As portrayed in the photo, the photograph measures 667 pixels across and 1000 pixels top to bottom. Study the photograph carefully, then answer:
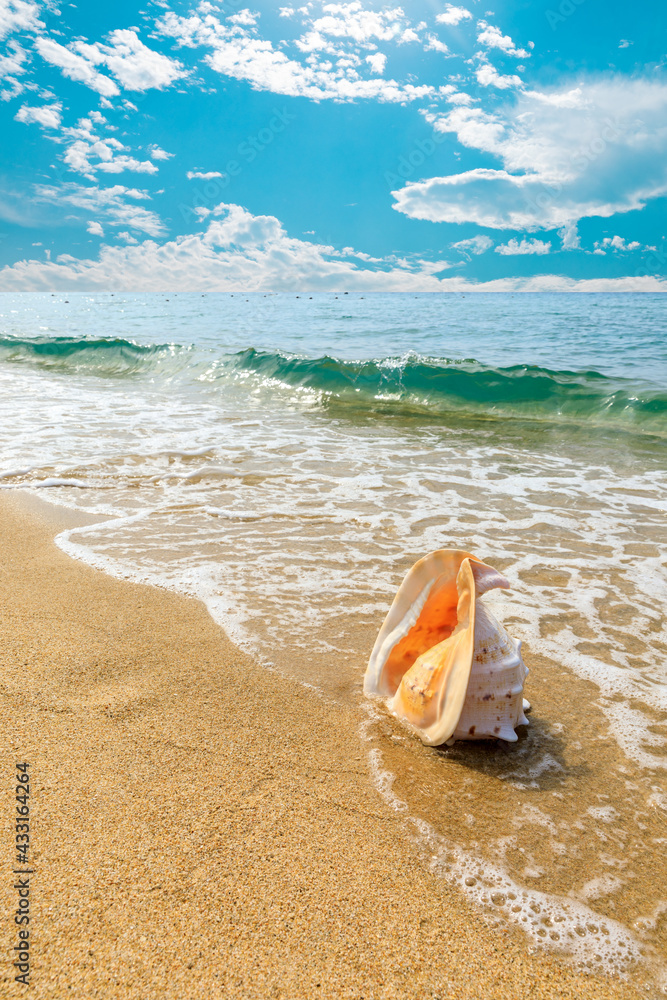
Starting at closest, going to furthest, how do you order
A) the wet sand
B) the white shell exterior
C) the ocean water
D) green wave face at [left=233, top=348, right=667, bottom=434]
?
the wet sand, the ocean water, the white shell exterior, green wave face at [left=233, top=348, right=667, bottom=434]

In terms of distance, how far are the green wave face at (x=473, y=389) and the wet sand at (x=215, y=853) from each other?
8.46 meters

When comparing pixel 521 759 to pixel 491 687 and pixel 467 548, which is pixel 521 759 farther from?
pixel 467 548

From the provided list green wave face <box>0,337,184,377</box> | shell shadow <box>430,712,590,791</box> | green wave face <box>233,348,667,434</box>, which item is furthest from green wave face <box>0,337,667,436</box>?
shell shadow <box>430,712,590,791</box>

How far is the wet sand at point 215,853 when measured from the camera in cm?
138

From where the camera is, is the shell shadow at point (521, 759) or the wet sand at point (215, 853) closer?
the wet sand at point (215, 853)

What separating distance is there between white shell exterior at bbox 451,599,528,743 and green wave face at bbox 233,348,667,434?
7904 millimetres

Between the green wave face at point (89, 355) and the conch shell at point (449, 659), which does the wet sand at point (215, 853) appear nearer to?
the conch shell at point (449, 659)

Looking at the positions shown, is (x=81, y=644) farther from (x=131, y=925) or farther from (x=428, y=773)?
(x=428, y=773)

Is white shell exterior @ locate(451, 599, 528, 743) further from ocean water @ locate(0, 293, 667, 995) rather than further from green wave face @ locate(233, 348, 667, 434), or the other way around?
green wave face @ locate(233, 348, 667, 434)

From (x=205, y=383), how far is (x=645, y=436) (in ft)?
29.8

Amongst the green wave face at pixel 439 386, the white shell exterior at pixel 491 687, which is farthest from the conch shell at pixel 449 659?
the green wave face at pixel 439 386

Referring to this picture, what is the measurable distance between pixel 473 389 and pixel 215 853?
35.4 ft

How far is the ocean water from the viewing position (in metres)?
1.79

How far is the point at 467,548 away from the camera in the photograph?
4.09 m
